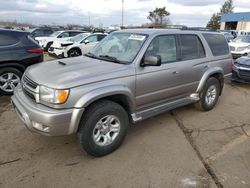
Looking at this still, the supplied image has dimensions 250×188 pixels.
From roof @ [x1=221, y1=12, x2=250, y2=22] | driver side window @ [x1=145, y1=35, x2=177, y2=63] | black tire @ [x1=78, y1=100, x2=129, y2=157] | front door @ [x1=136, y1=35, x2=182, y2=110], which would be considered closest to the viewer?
black tire @ [x1=78, y1=100, x2=129, y2=157]

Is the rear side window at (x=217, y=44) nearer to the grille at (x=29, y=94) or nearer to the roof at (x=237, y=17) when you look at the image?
the grille at (x=29, y=94)

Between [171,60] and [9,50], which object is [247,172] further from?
[9,50]

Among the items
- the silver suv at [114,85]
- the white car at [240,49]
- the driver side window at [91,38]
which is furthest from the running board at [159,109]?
the white car at [240,49]

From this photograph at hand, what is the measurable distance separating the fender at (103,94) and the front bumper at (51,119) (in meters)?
0.10

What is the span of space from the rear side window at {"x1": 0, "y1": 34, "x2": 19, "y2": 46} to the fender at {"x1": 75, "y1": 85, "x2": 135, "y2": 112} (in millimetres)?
3861

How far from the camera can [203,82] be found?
473 cm

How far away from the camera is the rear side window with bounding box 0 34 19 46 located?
559 cm

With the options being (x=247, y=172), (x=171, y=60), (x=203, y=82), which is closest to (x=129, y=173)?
(x=247, y=172)

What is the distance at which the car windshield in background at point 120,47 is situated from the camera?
3.67 metres

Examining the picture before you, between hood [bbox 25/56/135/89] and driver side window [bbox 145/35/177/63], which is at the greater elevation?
driver side window [bbox 145/35/177/63]

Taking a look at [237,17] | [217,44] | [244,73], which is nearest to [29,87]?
[217,44]

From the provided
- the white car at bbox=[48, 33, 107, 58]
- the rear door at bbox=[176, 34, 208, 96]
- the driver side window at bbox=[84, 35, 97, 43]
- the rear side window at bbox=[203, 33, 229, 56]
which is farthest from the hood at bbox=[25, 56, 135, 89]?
the driver side window at bbox=[84, 35, 97, 43]

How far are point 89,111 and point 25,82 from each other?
1147 mm

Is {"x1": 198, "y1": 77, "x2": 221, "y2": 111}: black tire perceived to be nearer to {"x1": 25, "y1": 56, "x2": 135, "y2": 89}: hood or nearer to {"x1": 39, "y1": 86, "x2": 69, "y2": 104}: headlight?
{"x1": 25, "y1": 56, "x2": 135, "y2": 89}: hood
